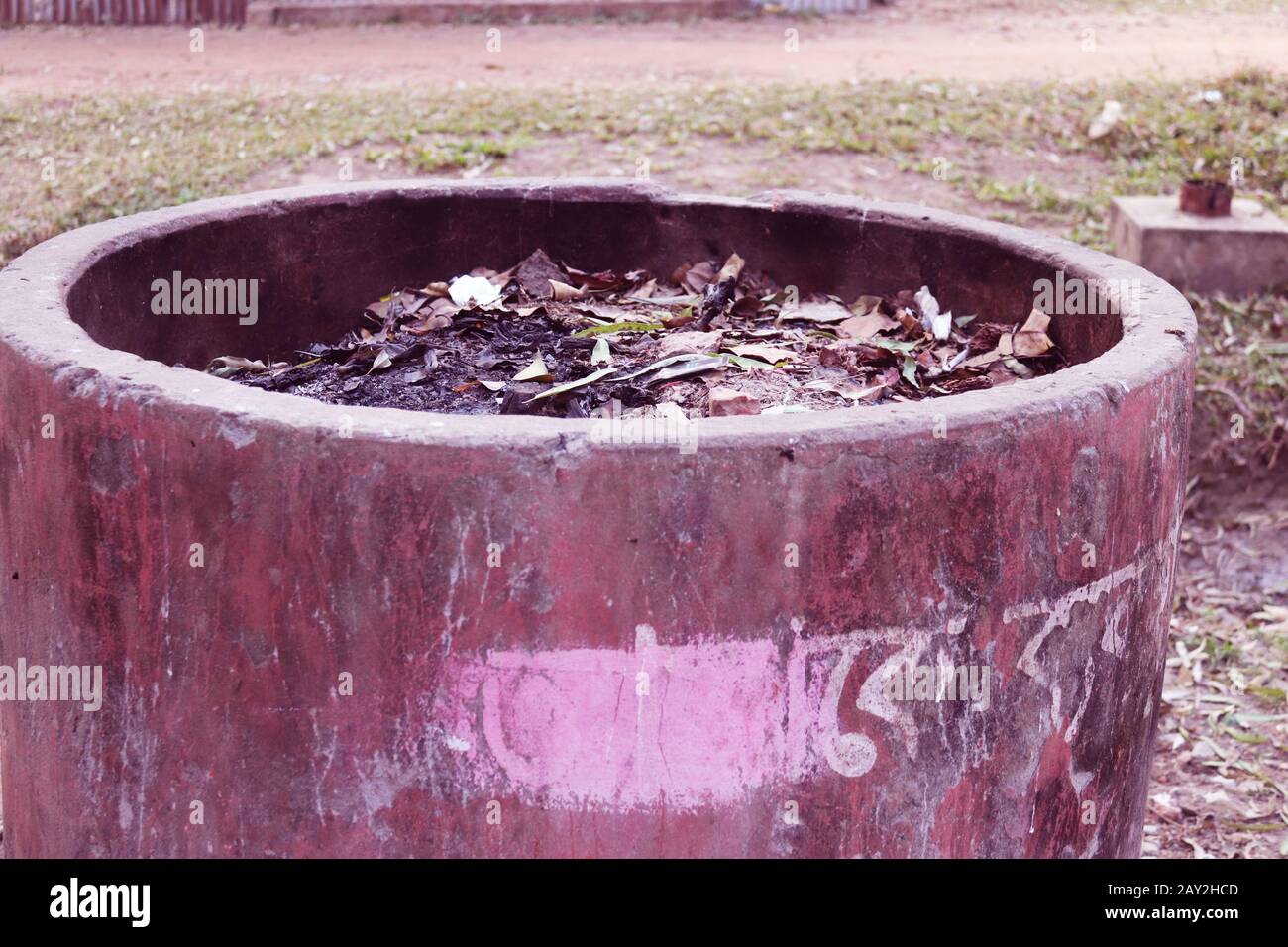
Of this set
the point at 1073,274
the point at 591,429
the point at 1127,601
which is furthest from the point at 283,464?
the point at 1073,274

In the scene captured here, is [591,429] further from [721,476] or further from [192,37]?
[192,37]

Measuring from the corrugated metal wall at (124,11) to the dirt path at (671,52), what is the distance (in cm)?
24

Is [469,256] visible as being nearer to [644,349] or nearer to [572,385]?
[644,349]

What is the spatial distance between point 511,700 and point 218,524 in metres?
0.41

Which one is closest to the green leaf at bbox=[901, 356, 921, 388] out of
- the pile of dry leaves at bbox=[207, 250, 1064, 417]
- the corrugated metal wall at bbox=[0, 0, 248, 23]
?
the pile of dry leaves at bbox=[207, 250, 1064, 417]

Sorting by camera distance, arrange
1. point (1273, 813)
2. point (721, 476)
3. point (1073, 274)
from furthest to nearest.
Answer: point (1273, 813)
point (1073, 274)
point (721, 476)

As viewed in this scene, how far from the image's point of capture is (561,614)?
1673mm

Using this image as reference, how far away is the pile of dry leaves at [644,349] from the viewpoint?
2348 mm

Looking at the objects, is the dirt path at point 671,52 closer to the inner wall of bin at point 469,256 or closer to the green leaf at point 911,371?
the inner wall of bin at point 469,256

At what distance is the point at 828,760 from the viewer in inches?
69.7

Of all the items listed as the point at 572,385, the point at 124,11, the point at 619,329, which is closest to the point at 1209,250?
the point at 619,329

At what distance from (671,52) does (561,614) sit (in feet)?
25.6

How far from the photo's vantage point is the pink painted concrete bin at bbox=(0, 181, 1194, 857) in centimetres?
167

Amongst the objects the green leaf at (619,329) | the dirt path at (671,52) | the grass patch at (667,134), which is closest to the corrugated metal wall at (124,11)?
the dirt path at (671,52)
